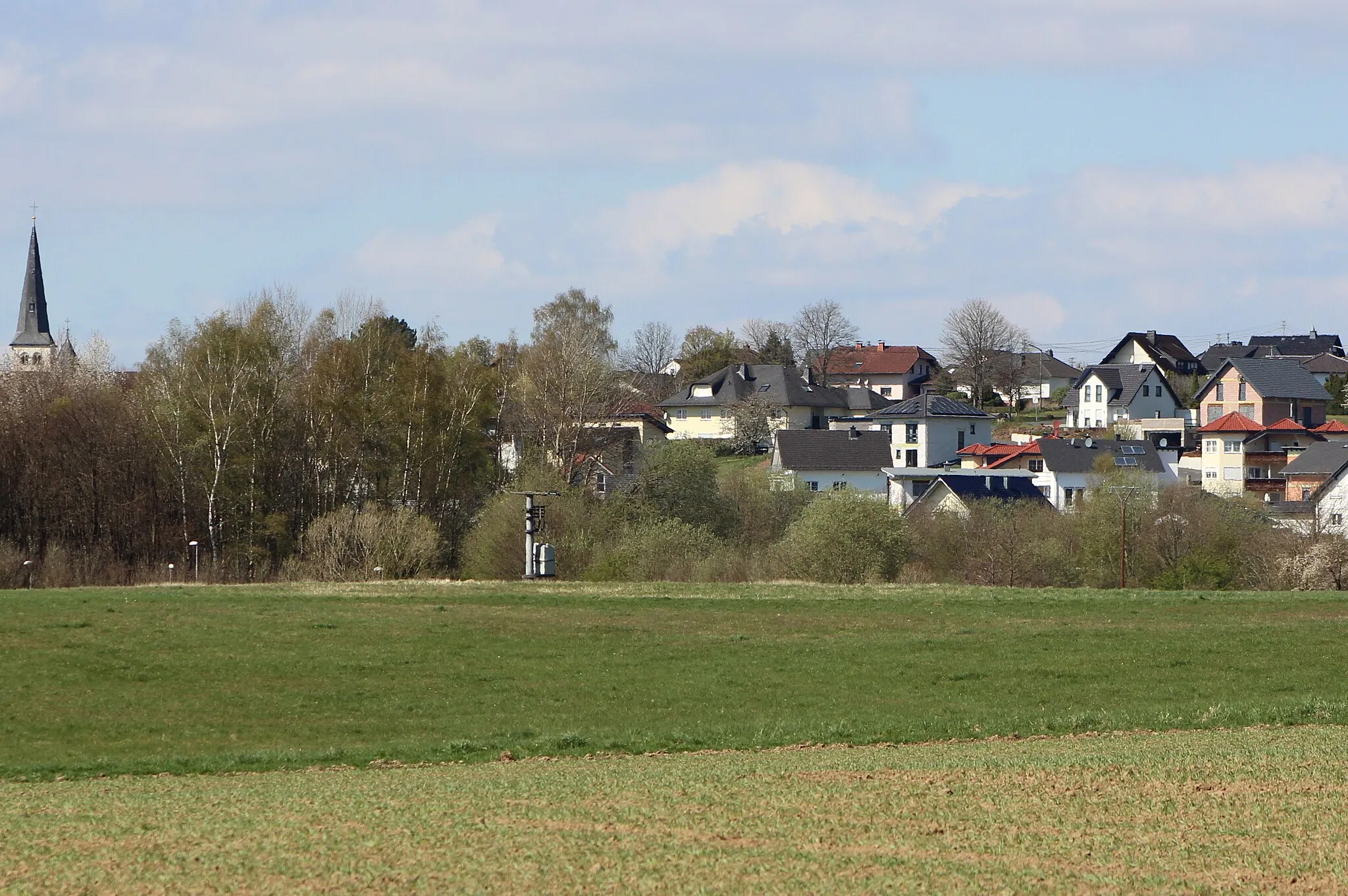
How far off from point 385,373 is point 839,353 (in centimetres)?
9666

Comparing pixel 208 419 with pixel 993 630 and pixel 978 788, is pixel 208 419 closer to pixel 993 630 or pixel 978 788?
pixel 993 630

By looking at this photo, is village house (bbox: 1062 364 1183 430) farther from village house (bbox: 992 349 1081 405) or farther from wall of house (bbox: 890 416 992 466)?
wall of house (bbox: 890 416 992 466)

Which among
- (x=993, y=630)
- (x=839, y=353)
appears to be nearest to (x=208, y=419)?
(x=993, y=630)

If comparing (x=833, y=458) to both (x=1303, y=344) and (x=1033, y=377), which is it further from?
(x=1303, y=344)

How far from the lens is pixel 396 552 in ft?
191

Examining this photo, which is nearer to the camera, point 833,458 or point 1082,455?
point 1082,455

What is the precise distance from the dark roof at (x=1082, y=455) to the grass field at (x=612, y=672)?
2354 inches

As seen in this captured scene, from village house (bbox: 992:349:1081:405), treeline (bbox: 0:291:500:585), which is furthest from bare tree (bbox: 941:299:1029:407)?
treeline (bbox: 0:291:500:585)

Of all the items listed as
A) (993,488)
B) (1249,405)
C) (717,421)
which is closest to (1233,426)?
(1249,405)

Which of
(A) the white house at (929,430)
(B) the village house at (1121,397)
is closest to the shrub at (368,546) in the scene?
(A) the white house at (929,430)

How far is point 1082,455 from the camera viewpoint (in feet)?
327

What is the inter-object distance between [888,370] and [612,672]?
4992 inches

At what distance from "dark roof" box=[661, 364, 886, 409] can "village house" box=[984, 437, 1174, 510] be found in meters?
30.4

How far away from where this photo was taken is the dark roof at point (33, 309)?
141 metres
